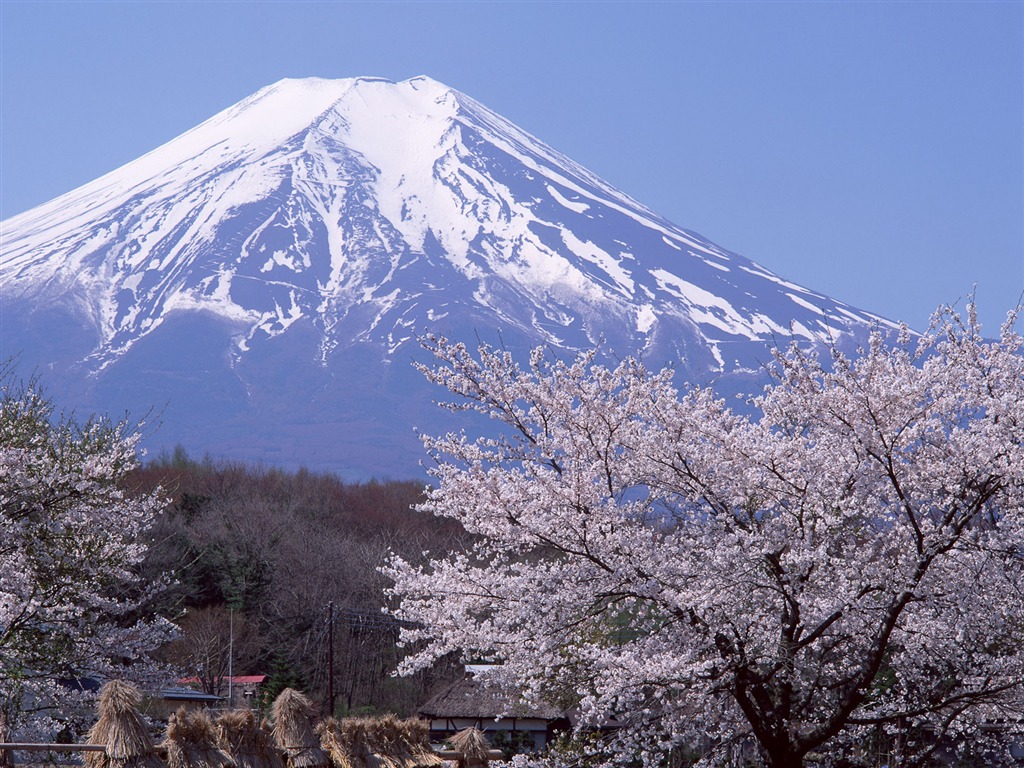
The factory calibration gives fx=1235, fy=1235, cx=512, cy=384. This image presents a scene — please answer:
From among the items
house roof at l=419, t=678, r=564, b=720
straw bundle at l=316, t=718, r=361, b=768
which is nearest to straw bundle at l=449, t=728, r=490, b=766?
straw bundle at l=316, t=718, r=361, b=768

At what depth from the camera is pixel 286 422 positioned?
597ft

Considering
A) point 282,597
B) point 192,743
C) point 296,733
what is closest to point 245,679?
point 282,597

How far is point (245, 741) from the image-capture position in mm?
13234

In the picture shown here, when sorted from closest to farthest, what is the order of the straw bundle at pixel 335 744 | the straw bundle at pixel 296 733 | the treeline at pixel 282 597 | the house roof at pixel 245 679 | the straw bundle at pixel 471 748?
the straw bundle at pixel 296 733 < the straw bundle at pixel 335 744 < the straw bundle at pixel 471 748 < the treeline at pixel 282 597 < the house roof at pixel 245 679

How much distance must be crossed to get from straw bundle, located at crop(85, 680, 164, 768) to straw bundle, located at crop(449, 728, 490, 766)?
7674mm

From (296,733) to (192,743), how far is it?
2939mm

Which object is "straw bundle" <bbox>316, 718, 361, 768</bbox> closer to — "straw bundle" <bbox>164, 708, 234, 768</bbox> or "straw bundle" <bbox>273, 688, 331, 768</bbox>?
"straw bundle" <bbox>273, 688, 331, 768</bbox>

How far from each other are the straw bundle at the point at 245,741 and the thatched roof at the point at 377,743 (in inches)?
70.5

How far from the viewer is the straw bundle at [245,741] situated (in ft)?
42.2

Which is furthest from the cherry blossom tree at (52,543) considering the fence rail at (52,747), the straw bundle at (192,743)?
the straw bundle at (192,743)

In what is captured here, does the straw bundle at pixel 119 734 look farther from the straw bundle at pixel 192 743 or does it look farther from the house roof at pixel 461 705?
the house roof at pixel 461 705

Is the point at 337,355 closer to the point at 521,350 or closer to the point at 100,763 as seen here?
the point at 521,350

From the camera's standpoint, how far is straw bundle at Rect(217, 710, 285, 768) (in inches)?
507

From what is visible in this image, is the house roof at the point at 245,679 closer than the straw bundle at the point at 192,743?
No
